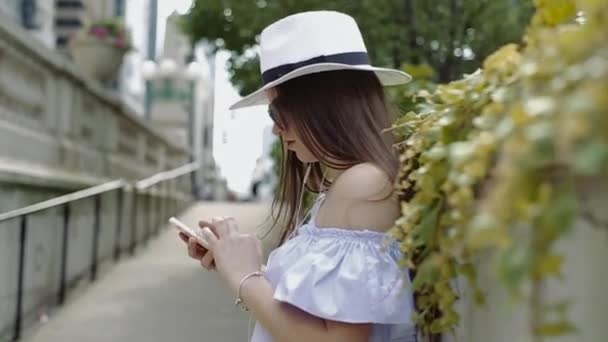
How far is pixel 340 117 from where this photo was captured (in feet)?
6.21

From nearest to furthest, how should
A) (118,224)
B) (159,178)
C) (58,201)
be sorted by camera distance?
(58,201), (118,224), (159,178)

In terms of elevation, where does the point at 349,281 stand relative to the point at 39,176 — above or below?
below

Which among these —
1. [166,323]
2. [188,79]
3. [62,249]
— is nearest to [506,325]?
[166,323]

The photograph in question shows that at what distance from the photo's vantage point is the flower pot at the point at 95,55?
12234 millimetres

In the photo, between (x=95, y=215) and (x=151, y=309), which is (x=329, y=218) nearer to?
(x=151, y=309)

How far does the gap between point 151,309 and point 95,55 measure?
5744 millimetres

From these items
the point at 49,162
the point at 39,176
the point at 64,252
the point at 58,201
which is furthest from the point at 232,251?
the point at 49,162

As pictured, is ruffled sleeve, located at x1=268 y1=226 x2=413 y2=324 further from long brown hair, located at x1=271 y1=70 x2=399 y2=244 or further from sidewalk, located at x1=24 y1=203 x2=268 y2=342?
sidewalk, located at x1=24 y1=203 x2=268 y2=342

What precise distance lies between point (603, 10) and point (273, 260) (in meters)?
1.15

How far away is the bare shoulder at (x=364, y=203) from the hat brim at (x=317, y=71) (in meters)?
0.25

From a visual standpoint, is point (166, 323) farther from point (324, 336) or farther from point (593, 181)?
point (593, 181)

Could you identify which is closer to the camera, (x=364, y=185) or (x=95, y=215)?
(x=364, y=185)

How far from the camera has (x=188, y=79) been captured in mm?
23297

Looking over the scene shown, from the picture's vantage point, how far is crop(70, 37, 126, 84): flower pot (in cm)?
1223
